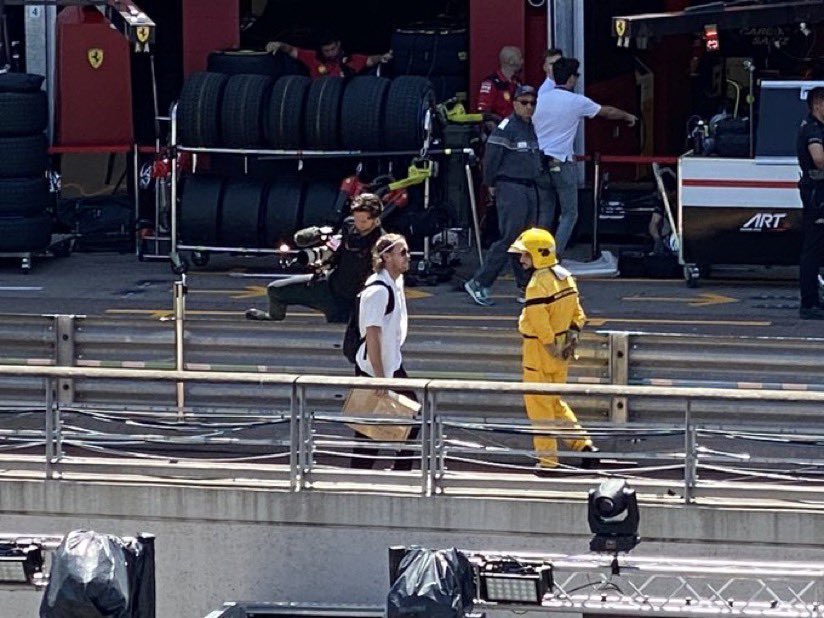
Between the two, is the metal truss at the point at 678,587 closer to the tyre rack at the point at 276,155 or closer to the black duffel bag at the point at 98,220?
the tyre rack at the point at 276,155

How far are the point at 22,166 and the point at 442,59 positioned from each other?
4351 millimetres

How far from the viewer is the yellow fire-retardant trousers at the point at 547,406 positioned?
11302mm

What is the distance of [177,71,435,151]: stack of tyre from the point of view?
18.7 meters

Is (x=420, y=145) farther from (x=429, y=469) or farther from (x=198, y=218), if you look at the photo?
(x=429, y=469)

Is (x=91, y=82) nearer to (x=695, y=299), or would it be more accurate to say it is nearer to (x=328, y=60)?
(x=328, y=60)

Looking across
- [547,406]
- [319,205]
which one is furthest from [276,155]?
[547,406]

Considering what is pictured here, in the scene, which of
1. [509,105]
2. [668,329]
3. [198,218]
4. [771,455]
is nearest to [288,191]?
[198,218]

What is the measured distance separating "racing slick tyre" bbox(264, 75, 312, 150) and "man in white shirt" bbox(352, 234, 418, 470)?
7080 millimetres

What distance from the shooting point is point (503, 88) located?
20.3 m

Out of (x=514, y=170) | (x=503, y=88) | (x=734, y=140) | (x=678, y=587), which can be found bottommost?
(x=678, y=587)

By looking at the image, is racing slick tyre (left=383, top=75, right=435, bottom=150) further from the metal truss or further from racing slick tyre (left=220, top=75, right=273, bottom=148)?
the metal truss

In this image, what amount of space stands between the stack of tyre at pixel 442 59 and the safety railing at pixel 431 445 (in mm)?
9914

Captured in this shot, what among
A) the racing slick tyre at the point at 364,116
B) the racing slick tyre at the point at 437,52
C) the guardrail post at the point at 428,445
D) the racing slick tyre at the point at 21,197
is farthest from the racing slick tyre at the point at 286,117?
the guardrail post at the point at 428,445

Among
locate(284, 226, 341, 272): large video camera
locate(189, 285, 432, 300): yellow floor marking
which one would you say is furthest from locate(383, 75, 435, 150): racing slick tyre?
locate(284, 226, 341, 272): large video camera
